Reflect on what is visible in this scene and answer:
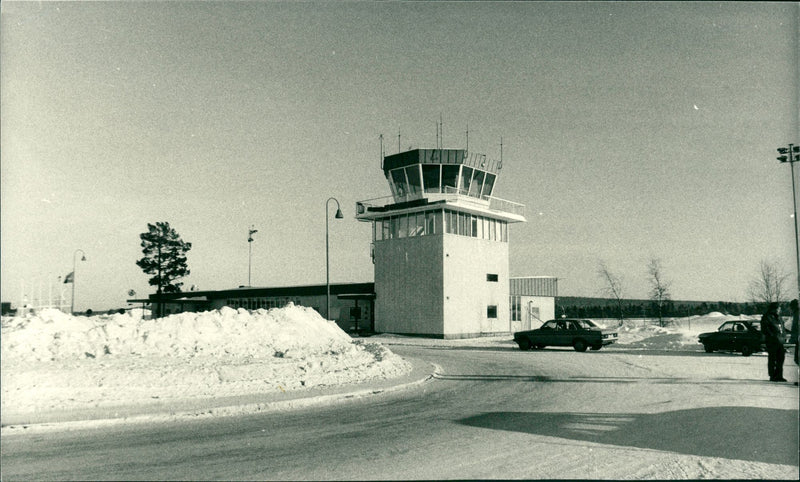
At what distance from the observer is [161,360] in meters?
14.7

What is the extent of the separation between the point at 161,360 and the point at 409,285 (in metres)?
22.7

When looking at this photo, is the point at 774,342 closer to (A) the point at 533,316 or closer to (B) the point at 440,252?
(B) the point at 440,252

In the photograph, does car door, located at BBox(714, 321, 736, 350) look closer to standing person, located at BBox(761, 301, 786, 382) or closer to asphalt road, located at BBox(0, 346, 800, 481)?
standing person, located at BBox(761, 301, 786, 382)

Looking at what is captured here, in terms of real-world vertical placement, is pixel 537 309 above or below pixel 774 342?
below

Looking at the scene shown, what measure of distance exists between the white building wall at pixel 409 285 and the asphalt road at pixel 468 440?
21.7 meters

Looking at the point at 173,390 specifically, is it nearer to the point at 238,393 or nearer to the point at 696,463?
the point at 238,393

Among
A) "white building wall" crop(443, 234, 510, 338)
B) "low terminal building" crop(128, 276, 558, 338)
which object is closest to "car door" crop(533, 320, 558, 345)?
"white building wall" crop(443, 234, 510, 338)

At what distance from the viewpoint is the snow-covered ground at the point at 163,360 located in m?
10.7

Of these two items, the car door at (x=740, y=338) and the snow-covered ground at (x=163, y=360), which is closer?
the snow-covered ground at (x=163, y=360)

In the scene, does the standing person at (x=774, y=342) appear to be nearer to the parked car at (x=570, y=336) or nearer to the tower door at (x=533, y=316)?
the parked car at (x=570, y=336)

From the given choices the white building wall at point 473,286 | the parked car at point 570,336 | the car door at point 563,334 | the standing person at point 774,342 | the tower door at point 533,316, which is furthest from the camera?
the tower door at point 533,316

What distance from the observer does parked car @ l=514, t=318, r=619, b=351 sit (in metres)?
24.0

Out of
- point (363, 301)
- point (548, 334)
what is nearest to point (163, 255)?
point (363, 301)

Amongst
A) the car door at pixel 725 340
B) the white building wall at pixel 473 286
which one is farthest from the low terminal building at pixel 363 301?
the car door at pixel 725 340
